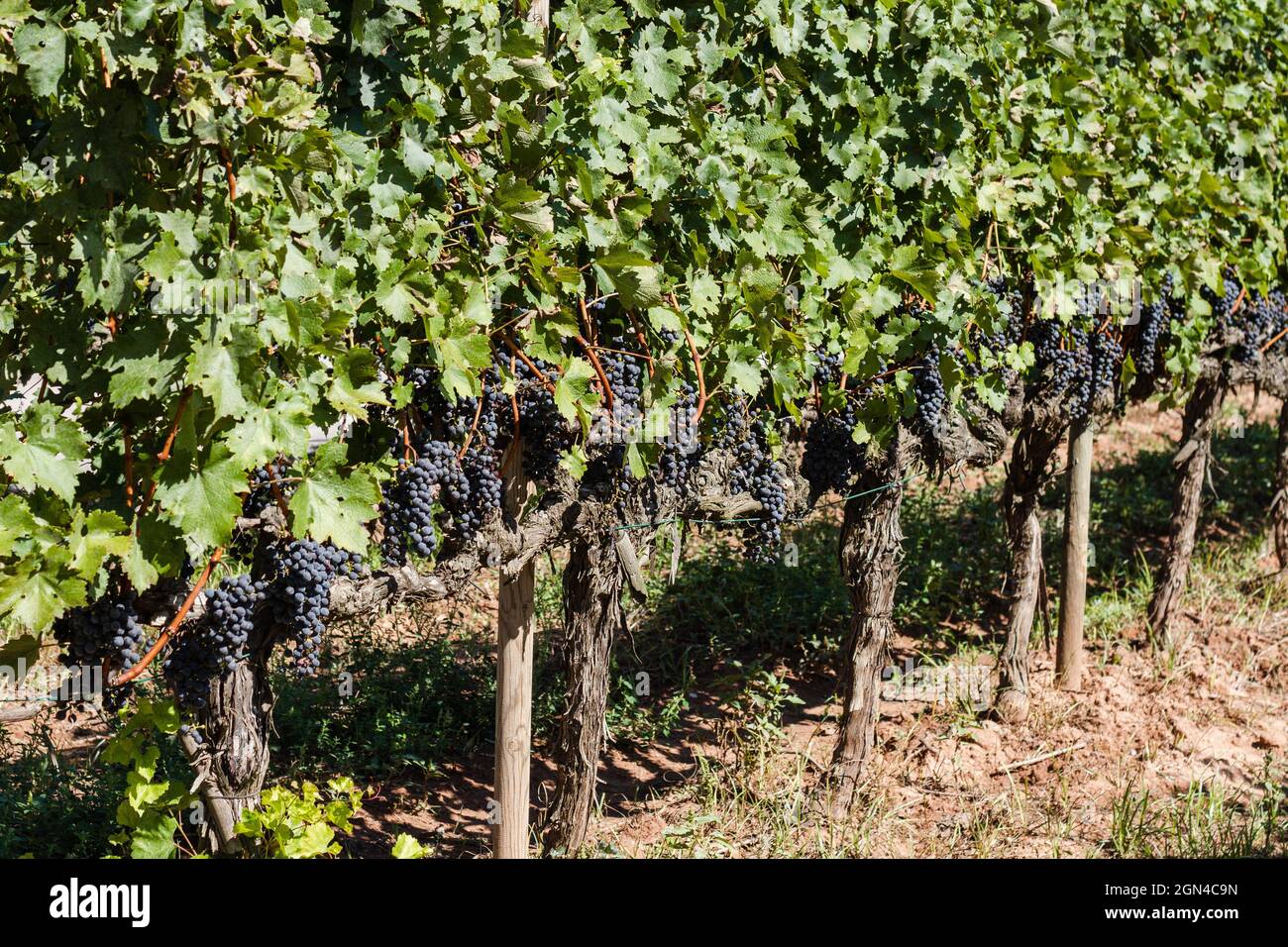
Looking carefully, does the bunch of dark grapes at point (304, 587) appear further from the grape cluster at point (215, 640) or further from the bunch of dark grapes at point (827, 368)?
the bunch of dark grapes at point (827, 368)

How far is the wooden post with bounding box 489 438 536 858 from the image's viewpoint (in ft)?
12.3

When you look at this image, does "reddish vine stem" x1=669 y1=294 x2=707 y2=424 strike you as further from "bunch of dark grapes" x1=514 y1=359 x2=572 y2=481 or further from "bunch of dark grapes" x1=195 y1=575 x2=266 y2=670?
"bunch of dark grapes" x1=195 y1=575 x2=266 y2=670

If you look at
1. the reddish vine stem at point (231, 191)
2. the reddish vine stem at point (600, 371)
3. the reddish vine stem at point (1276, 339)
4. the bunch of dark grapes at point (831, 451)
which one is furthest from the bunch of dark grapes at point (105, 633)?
the reddish vine stem at point (1276, 339)

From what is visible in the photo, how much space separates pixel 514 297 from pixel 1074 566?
4.07 metres

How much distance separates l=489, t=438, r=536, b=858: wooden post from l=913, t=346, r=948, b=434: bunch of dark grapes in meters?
1.45

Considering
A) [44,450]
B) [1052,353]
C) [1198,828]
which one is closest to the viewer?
[44,450]

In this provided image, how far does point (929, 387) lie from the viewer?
14.0 feet

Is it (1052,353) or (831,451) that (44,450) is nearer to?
(831,451)

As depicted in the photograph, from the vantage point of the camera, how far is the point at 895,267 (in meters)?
4.02

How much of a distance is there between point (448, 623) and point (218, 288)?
3.84 metres

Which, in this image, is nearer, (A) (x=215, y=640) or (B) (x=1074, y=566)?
(A) (x=215, y=640)

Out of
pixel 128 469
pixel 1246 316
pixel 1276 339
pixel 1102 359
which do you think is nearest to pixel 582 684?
pixel 128 469

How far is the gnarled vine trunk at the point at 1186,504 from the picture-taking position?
670 centimetres

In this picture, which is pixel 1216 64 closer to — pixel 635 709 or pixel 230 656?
pixel 635 709
